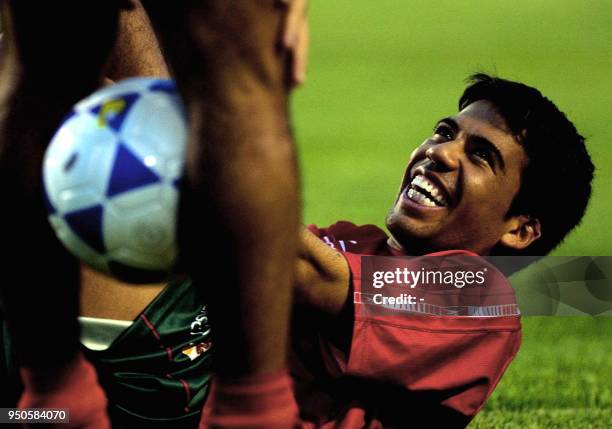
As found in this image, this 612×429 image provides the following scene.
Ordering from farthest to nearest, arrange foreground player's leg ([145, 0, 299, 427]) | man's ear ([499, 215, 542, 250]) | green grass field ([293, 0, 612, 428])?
green grass field ([293, 0, 612, 428])
man's ear ([499, 215, 542, 250])
foreground player's leg ([145, 0, 299, 427])

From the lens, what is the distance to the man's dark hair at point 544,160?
3.52m

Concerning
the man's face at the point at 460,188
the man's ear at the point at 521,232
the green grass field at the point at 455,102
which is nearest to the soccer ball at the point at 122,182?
the green grass field at the point at 455,102

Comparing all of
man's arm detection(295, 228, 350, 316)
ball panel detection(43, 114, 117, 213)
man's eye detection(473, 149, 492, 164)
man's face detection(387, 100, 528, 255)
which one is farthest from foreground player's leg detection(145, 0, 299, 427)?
man's eye detection(473, 149, 492, 164)

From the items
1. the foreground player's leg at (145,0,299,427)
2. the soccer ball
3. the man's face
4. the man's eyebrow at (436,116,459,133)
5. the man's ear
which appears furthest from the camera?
the man's ear

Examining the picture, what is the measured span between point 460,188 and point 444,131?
0.24m

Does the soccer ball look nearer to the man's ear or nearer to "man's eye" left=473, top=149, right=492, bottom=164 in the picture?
"man's eye" left=473, top=149, right=492, bottom=164

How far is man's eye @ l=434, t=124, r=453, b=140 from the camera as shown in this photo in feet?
11.7

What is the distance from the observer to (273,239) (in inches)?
74.9

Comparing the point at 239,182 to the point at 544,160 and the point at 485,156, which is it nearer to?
the point at 485,156

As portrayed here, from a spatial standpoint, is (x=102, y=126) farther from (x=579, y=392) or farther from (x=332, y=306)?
(x=579, y=392)

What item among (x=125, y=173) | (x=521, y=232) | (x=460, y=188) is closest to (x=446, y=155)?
(x=460, y=188)

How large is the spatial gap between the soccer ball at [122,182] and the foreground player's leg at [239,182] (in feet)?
0.26

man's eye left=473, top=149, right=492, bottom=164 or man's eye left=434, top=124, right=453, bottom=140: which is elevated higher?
man's eye left=434, top=124, right=453, bottom=140

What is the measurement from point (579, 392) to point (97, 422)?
90.1 inches
